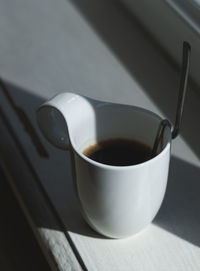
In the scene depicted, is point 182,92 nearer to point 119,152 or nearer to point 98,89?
point 119,152

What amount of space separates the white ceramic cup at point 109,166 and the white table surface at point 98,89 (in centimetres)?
3

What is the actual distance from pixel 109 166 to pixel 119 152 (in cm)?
6

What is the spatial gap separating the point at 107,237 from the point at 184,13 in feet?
0.94

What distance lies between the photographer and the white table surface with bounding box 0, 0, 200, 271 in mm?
475

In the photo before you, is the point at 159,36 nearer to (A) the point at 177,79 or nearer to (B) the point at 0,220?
(A) the point at 177,79

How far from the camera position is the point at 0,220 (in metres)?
0.67

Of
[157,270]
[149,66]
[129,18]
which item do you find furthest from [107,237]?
[129,18]

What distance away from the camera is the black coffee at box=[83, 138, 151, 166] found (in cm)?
45

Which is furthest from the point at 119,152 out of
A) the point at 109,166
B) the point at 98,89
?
the point at 98,89

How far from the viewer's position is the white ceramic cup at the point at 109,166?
0.41m

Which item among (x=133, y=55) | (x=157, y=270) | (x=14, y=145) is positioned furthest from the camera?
(x=133, y=55)

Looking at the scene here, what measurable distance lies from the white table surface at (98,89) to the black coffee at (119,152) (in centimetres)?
7

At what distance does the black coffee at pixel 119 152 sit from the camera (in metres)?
0.45

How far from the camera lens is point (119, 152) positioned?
47cm
